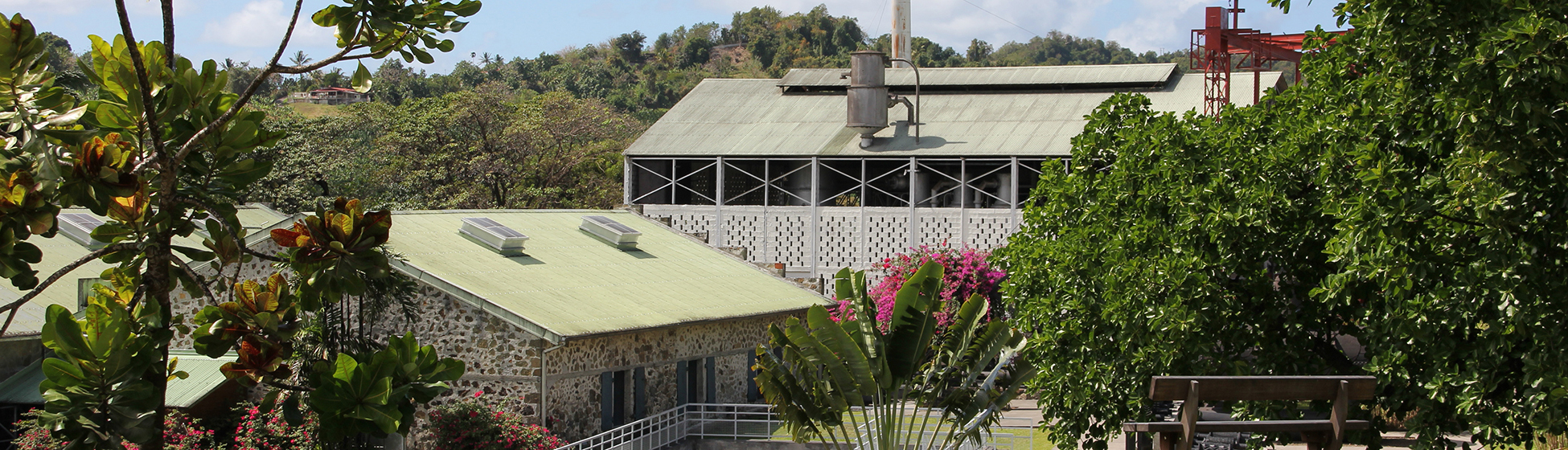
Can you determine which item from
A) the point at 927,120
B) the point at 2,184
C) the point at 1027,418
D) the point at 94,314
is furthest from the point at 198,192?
the point at 927,120

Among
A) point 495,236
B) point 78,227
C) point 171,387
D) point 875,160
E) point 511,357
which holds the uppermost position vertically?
point 875,160

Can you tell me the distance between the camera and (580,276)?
74.1ft

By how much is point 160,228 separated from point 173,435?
12.5 m

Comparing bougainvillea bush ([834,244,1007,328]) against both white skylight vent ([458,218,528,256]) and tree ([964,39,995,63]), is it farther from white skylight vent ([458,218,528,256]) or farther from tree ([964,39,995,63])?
tree ([964,39,995,63])

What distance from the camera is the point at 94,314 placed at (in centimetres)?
581

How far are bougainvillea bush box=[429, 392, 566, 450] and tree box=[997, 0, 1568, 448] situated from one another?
7.25 metres

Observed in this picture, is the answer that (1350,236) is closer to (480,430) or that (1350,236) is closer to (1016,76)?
(480,430)

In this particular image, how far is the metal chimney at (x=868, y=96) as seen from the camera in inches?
1313

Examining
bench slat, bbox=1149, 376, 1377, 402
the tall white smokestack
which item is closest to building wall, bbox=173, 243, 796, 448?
bench slat, bbox=1149, 376, 1377, 402

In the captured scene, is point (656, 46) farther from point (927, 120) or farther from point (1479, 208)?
point (1479, 208)

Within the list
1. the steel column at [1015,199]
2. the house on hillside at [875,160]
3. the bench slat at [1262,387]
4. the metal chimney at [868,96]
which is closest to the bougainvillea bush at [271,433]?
the bench slat at [1262,387]

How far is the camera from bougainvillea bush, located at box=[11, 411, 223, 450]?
16203 millimetres

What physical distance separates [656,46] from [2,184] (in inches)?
5036

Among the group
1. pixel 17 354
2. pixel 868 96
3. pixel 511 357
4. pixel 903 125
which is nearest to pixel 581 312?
pixel 511 357
